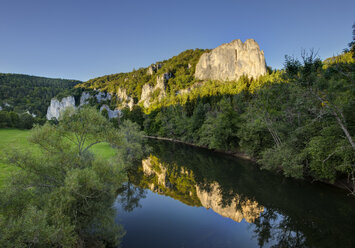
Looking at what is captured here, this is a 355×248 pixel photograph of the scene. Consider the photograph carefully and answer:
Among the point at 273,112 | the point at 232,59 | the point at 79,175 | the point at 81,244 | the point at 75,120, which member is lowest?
the point at 81,244

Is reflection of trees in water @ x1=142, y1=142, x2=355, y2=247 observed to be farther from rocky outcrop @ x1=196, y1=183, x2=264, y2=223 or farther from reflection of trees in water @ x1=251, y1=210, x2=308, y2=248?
rocky outcrop @ x1=196, y1=183, x2=264, y2=223

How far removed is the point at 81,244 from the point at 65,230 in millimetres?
2649

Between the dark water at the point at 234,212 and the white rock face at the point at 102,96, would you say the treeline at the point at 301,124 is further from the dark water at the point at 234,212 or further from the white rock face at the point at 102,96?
the white rock face at the point at 102,96

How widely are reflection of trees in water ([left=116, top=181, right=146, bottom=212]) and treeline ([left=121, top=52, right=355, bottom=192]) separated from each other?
15368 millimetres

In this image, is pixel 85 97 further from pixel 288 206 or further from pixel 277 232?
pixel 277 232

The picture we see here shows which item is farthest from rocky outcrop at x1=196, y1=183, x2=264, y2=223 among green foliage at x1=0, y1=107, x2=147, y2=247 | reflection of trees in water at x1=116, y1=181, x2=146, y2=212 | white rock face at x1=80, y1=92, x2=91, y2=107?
white rock face at x1=80, y1=92, x2=91, y2=107

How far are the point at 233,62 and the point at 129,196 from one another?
111 metres

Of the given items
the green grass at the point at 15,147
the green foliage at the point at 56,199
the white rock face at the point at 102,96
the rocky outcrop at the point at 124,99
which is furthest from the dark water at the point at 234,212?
the white rock face at the point at 102,96

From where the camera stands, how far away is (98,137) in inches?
556

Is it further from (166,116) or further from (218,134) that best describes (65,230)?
(166,116)

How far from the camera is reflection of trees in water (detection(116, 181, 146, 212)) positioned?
15.7m

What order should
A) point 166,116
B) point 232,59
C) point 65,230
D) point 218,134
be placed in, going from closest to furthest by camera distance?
point 65,230 → point 218,134 → point 166,116 → point 232,59

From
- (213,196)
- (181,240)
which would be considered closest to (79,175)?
(181,240)

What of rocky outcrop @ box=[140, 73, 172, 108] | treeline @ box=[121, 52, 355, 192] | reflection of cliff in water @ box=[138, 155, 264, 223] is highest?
rocky outcrop @ box=[140, 73, 172, 108]
